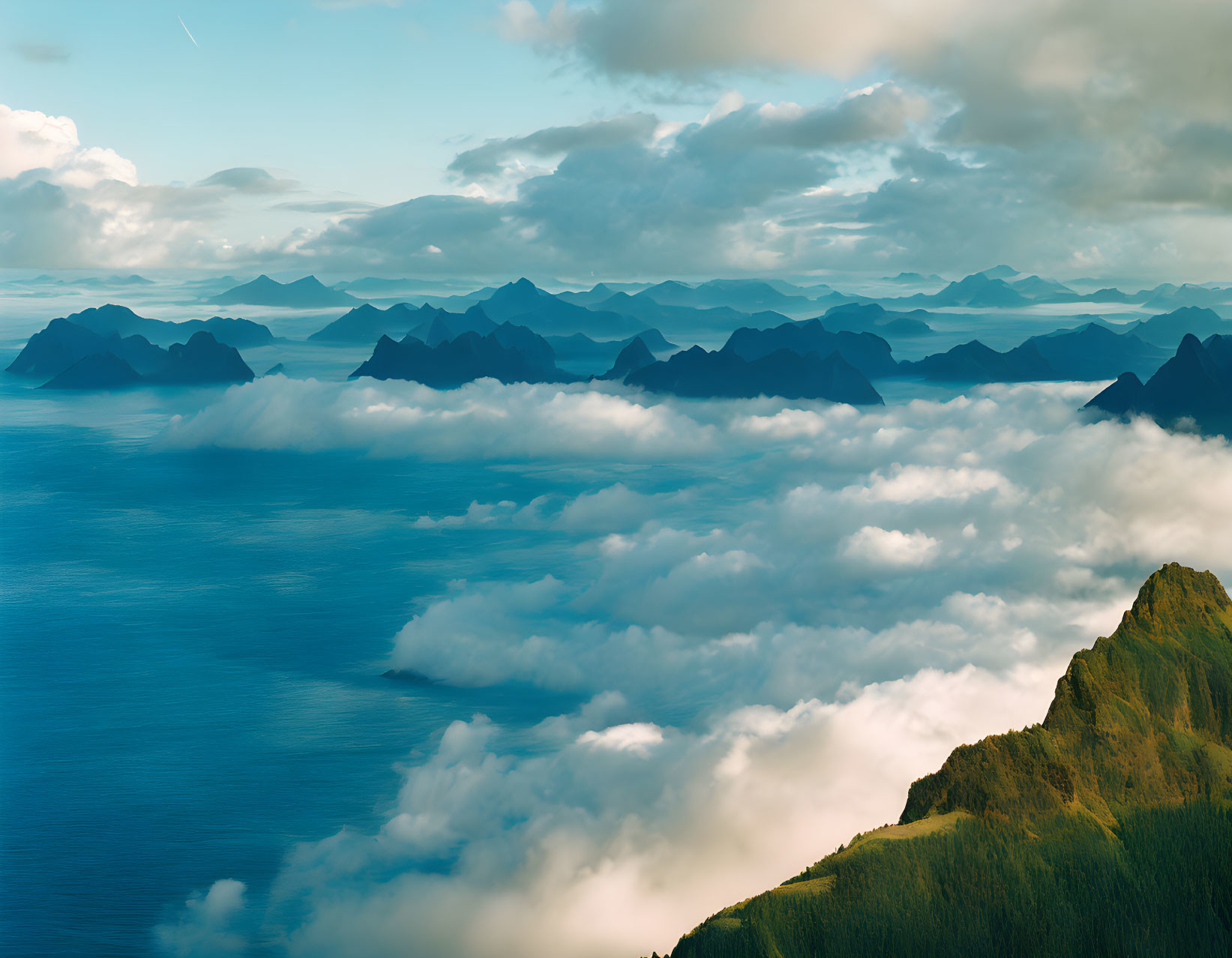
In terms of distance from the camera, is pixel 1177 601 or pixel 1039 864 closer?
pixel 1039 864

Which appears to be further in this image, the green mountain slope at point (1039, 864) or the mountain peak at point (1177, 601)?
the mountain peak at point (1177, 601)

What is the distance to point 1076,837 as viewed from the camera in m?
114

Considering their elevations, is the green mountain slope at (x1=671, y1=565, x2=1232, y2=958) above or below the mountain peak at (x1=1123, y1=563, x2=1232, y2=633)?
below

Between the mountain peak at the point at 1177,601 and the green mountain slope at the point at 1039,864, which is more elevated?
the mountain peak at the point at 1177,601

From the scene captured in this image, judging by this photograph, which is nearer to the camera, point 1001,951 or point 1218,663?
point 1001,951

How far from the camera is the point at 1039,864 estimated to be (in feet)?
357

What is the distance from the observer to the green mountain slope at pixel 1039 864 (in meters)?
102

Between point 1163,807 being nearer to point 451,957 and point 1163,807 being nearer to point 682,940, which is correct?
point 682,940

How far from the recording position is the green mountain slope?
→ 101625 millimetres

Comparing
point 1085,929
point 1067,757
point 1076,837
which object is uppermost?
point 1067,757

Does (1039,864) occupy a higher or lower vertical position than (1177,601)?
lower

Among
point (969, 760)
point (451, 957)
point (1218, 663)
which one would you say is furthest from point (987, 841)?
point (451, 957)

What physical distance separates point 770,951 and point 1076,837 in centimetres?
4482

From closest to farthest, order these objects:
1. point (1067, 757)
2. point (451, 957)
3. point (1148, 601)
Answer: point (1067, 757) < point (1148, 601) < point (451, 957)
